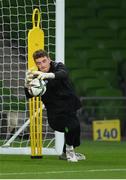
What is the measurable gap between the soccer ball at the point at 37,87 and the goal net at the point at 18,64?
60.2 inches

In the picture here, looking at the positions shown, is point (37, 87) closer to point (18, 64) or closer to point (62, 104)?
point (62, 104)

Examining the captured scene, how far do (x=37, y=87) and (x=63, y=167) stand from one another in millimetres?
1026

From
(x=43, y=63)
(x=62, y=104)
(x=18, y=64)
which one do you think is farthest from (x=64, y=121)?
(x=18, y=64)

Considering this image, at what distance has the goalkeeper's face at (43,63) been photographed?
9969 mm

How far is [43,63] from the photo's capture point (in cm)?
998

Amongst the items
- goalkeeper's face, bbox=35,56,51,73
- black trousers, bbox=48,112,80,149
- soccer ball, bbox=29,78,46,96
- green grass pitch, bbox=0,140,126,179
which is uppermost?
goalkeeper's face, bbox=35,56,51,73

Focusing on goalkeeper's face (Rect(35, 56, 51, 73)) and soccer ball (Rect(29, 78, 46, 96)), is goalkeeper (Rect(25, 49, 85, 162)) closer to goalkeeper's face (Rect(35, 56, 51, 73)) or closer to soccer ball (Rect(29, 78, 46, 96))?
goalkeeper's face (Rect(35, 56, 51, 73))

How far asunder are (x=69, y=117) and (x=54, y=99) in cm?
29

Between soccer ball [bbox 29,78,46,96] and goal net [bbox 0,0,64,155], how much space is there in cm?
153

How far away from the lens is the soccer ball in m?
9.80

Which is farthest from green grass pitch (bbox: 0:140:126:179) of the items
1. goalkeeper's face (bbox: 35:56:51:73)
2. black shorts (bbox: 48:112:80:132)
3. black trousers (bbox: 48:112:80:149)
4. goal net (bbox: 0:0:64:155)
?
goalkeeper's face (bbox: 35:56:51:73)

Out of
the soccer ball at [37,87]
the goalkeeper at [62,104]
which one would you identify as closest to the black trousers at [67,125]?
the goalkeeper at [62,104]

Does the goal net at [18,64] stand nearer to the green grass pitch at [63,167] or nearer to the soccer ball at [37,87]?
the green grass pitch at [63,167]

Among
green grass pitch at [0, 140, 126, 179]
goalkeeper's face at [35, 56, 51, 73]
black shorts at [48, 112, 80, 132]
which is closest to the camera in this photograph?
green grass pitch at [0, 140, 126, 179]
